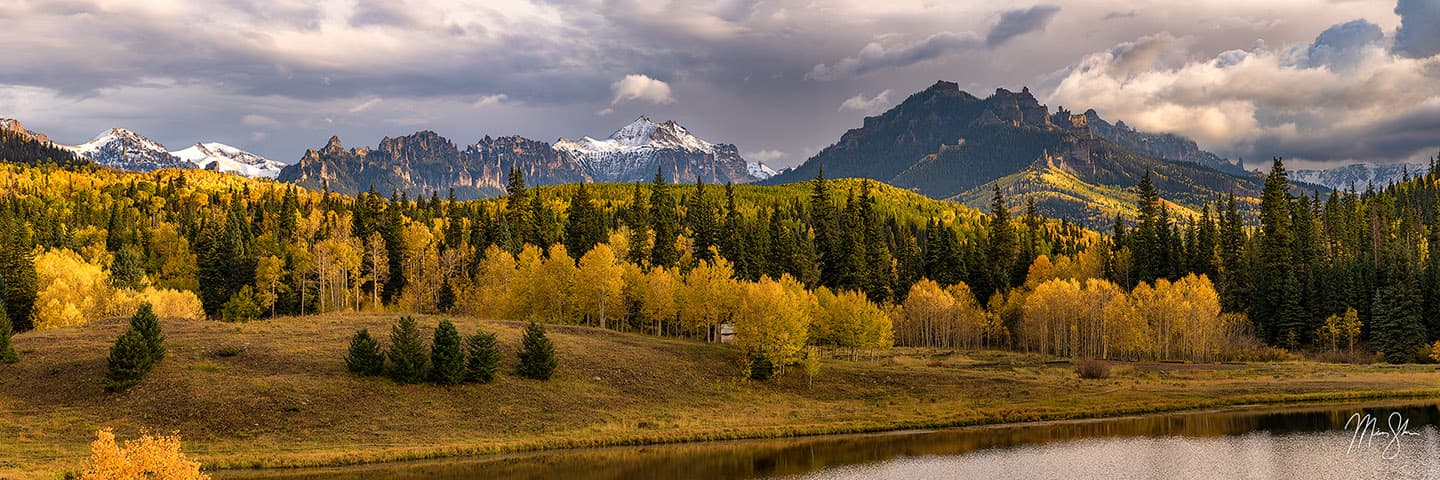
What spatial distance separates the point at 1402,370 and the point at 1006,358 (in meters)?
48.0

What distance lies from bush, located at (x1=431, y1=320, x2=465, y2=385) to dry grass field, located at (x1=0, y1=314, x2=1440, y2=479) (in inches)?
47.0

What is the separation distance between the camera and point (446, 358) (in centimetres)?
8488

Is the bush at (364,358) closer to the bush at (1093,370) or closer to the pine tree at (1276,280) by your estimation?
the bush at (1093,370)

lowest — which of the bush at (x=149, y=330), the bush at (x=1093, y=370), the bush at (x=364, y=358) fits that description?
the bush at (x=1093, y=370)

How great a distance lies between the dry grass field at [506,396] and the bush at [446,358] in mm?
1193

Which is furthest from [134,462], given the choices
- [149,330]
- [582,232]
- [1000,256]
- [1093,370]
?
[1000,256]

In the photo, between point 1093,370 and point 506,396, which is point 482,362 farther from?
point 1093,370

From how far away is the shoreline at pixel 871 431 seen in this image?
2508 inches

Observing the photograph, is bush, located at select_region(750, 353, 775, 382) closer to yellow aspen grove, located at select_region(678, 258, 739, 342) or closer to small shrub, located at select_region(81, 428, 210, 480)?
yellow aspen grove, located at select_region(678, 258, 739, 342)

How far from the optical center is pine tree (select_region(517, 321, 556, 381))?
3573 inches

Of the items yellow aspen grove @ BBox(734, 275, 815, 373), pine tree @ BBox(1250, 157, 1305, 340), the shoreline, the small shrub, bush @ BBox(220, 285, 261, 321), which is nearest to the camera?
the small shrub

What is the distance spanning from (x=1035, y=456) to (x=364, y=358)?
58.5 meters

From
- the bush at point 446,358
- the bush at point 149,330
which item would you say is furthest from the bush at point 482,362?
the bush at point 149,330

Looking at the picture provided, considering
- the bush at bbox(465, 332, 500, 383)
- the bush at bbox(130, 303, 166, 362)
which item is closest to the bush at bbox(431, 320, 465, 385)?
the bush at bbox(465, 332, 500, 383)
